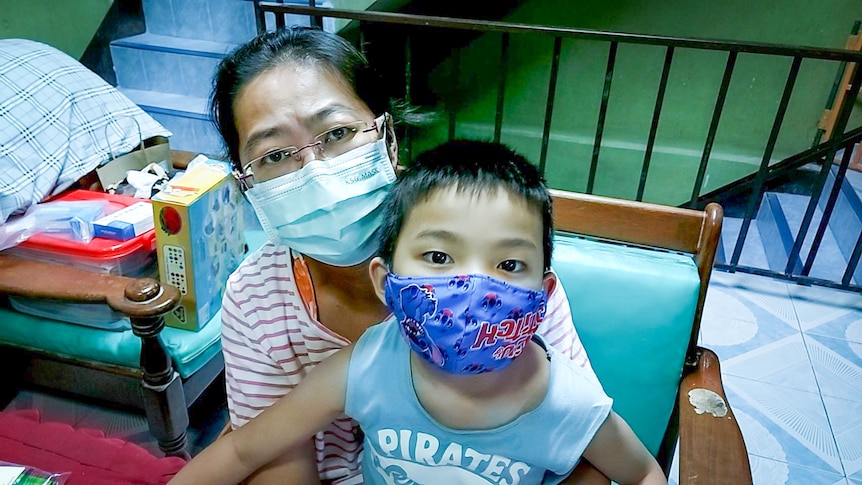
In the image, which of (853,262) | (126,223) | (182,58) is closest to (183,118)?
(182,58)

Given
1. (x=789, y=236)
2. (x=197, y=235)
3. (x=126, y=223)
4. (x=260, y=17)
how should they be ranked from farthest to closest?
(x=789, y=236)
(x=260, y=17)
(x=126, y=223)
(x=197, y=235)

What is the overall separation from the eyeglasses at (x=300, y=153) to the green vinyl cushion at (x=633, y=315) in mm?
476

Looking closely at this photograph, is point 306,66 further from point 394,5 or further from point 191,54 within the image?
point 394,5

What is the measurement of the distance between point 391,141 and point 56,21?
7.49ft

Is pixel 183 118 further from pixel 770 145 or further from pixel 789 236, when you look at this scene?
pixel 789 236

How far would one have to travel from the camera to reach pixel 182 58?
281 centimetres

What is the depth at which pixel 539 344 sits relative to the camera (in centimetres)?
84

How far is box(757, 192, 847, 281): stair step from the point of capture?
2.99 meters

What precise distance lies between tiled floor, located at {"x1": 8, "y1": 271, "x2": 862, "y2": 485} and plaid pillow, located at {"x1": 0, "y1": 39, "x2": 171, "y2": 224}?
0.79 m

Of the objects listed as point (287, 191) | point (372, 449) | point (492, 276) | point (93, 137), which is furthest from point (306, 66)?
point (93, 137)

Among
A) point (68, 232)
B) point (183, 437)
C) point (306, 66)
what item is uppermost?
point (306, 66)

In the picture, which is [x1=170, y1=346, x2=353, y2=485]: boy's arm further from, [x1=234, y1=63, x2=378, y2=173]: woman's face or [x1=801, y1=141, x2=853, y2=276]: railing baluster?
[x1=801, y1=141, x2=853, y2=276]: railing baluster

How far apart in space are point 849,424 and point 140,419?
241 centimetres

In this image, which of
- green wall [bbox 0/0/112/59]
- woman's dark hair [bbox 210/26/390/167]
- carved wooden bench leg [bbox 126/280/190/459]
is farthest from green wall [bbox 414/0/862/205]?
woman's dark hair [bbox 210/26/390/167]
